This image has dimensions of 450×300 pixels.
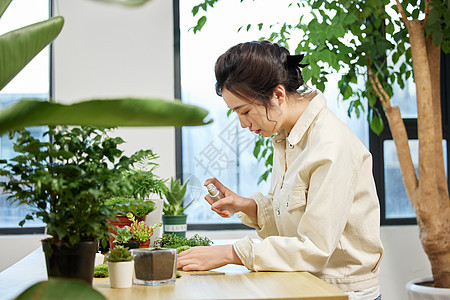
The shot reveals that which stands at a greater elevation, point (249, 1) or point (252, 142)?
point (249, 1)

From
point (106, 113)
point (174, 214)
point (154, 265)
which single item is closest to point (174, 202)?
point (174, 214)

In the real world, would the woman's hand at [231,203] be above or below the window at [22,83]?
below

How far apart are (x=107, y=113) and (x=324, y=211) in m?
1.12

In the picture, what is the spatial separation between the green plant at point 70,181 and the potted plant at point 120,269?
0.53ft

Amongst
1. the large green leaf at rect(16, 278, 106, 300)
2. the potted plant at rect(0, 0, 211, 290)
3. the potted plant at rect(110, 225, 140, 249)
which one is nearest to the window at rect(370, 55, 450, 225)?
the potted plant at rect(110, 225, 140, 249)

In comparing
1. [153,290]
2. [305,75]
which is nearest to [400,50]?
[305,75]

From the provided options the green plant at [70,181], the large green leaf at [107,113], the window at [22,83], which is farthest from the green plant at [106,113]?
the window at [22,83]

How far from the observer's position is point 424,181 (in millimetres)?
2941

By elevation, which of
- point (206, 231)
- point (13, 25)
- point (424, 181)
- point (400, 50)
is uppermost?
point (13, 25)

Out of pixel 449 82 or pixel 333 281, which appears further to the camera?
pixel 449 82

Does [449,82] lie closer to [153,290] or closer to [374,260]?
[374,260]

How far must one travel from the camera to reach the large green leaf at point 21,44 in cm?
76

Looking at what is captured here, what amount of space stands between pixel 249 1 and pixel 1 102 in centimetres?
179

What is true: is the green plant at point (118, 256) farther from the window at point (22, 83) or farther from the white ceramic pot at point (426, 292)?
the window at point (22, 83)
